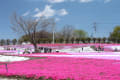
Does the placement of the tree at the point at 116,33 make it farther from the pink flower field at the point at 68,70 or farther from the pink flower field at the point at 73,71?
the pink flower field at the point at 73,71

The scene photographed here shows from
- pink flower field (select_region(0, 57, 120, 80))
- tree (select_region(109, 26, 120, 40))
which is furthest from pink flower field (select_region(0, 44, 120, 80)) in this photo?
tree (select_region(109, 26, 120, 40))

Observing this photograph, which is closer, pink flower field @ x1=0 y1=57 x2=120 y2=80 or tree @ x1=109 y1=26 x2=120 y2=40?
pink flower field @ x1=0 y1=57 x2=120 y2=80

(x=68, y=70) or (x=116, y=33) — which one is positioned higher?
(x=116, y=33)

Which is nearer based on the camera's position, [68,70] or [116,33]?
[68,70]

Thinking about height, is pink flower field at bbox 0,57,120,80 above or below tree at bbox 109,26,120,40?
below

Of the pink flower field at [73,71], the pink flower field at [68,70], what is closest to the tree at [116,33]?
the pink flower field at [68,70]

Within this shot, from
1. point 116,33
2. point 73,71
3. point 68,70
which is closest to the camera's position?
point 73,71

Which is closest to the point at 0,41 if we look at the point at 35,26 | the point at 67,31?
the point at 67,31

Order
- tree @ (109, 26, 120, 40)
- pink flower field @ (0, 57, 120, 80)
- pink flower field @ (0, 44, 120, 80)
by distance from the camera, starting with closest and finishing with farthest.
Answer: pink flower field @ (0, 57, 120, 80) → pink flower field @ (0, 44, 120, 80) → tree @ (109, 26, 120, 40)

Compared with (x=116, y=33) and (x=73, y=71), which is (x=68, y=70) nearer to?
(x=73, y=71)

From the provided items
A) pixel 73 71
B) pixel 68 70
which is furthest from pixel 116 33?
pixel 73 71

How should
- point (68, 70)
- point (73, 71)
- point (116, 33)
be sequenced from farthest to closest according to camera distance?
point (116, 33)
point (68, 70)
point (73, 71)

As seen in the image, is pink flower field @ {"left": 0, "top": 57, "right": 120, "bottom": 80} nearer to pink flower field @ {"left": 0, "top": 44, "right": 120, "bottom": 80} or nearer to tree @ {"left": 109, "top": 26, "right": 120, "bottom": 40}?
pink flower field @ {"left": 0, "top": 44, "right": 120, "bottom": 80}

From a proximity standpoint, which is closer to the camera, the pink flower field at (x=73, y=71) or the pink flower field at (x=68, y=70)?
the pink flower field at (x=73, y=71)
